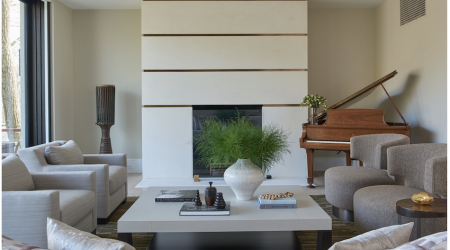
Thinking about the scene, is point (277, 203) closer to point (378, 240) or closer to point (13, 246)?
point (378, 240)

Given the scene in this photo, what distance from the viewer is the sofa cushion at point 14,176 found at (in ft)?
9.73

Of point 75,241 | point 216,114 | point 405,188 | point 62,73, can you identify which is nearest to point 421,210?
point 405,188

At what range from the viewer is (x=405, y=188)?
332 cm

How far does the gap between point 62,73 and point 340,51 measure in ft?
12.7

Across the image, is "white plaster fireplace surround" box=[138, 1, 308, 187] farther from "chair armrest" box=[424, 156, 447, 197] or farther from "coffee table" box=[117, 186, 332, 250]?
"chair armrest" box=[424, 156, 447, 197]

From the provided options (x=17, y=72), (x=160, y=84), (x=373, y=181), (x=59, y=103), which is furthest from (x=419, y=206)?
(x=59, y=103)

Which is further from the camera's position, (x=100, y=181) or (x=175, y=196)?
(x=100, y=181)

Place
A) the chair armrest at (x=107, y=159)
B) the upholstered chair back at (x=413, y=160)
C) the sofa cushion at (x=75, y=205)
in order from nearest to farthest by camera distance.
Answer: the sofa cushion at (x=75, y=205) → the upholstered chair back at (x=413, y=160) → the chair armrest at (x=107, y=159)

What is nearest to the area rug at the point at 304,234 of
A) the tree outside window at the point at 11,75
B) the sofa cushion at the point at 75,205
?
the sofa cushion at the point at 75,205

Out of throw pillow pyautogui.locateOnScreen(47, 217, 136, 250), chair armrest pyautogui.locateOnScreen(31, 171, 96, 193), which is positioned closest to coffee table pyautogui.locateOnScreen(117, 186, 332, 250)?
chair armrest pyautogui.locateOnScreen(31, 171, 96, 193)

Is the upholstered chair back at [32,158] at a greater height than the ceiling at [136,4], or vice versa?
the ceiling at [136,4]

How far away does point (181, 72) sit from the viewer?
5.89 m

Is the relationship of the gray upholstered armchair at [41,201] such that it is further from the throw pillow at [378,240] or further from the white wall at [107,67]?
the white wall at [107,67]

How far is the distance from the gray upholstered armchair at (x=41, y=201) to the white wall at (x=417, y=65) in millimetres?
3495
